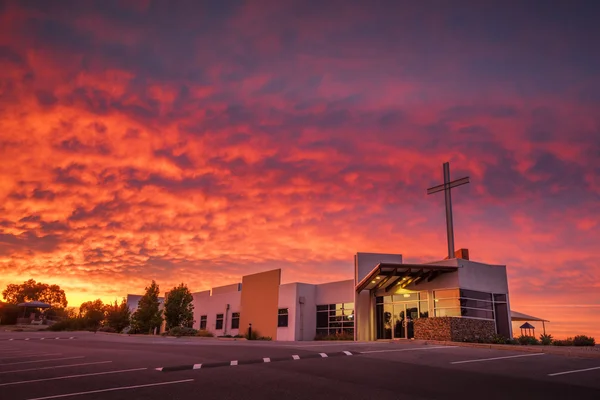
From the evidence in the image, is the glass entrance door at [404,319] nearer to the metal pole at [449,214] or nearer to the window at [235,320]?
the metal pole at [449,214]

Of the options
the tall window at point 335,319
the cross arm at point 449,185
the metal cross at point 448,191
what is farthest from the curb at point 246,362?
the cross arm at point 449,185

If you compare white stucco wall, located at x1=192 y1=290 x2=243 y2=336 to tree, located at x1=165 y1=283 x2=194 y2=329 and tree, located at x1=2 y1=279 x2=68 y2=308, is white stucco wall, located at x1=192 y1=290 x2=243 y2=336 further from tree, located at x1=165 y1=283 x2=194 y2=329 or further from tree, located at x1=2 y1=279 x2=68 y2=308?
tree, located at x1=2 y1=279 x2=68 y2=308

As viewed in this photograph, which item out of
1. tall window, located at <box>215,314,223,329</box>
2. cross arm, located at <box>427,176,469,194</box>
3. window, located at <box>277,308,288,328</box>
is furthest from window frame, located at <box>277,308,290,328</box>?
cross arm, located at <box>427,176,469,194</box>

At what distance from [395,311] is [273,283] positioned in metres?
15.3

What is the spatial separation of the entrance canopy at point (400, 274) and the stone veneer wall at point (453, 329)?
10.8 ft

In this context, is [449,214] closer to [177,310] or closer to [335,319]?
[335,319]

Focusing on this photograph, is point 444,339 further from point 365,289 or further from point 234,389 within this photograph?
point 234,389

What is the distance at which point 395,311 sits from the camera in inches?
1257

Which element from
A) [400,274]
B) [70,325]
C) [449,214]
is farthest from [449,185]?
[70,325]

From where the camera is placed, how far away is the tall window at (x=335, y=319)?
119ft

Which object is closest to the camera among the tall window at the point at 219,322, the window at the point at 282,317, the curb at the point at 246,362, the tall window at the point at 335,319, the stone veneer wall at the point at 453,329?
the curb at the point at 246,362

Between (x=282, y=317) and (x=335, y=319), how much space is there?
588 centimetres

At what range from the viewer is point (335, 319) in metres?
38.1

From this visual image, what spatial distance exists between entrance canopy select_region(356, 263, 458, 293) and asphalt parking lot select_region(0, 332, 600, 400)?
42.7 ft
